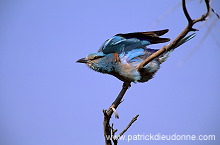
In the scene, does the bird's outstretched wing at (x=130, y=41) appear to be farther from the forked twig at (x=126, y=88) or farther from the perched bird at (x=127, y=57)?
the forked twig at (x=126, y=88)

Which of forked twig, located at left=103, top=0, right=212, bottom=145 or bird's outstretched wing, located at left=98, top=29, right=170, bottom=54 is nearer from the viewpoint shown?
forked twig, located at left=103, top=0, right=212, bottom=145

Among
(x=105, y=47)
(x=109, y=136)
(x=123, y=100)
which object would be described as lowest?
(x=109, y=136)

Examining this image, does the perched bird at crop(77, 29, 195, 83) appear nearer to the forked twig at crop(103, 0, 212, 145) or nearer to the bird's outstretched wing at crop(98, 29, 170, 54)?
the bird's outstretched wing at crop(98, 29, 170, 54)

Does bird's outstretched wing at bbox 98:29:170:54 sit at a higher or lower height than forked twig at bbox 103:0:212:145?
higher

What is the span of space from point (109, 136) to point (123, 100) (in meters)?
0.60

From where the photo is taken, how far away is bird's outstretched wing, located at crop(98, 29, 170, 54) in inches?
203

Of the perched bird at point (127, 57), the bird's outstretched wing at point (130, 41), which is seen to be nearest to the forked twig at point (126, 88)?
the perched bird at point (127, 57)

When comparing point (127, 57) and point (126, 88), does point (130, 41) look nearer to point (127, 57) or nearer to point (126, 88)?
point (127, 57)

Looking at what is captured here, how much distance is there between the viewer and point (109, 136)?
4.55m

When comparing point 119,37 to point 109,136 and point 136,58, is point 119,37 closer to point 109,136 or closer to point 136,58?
point 136,58

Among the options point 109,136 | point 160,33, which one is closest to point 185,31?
point 160,33

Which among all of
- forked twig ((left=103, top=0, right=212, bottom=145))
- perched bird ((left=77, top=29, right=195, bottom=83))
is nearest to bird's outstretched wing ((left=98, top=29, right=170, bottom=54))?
perched bird ((left=77, top=29, right=195, bottom=83))

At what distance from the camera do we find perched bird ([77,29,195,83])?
17.0ft

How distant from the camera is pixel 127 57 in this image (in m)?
5.37
